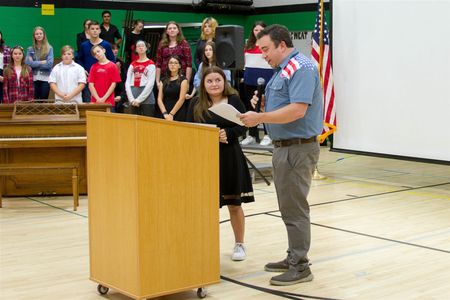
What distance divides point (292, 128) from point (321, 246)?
5.28 feet

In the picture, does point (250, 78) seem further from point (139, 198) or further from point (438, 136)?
point (139, 198)

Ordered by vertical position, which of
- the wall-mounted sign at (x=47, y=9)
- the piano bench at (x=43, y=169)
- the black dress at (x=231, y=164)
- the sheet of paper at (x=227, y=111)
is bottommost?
the piano bench at (x=43, y=169)

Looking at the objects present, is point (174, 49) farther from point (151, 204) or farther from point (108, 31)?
point (151, 204)

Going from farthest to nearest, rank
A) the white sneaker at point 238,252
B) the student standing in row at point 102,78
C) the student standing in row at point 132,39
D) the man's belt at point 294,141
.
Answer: the student standing in row at point 132,39 → the student standing in row at point 102,78 → the white sneaker at point 238,252 → the man's belt at point 294,141

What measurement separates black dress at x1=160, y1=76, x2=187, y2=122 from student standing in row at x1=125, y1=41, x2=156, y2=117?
0.84 ft

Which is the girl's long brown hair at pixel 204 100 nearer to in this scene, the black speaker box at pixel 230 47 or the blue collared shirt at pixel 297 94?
the blue collared shirt at pixel 297 94

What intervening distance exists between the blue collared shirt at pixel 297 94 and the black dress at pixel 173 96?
5.64m

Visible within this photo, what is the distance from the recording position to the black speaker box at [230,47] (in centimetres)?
820

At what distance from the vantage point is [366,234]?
663 centimetres

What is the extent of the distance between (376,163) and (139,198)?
25.3ft

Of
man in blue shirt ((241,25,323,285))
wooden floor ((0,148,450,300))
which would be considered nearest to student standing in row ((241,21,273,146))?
wooden floor ((0,148,450,300))

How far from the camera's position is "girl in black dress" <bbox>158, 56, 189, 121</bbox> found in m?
10.5

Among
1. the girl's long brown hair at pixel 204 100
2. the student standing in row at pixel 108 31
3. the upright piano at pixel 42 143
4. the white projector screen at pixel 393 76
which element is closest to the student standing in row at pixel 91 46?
the student standing in row at pixel 108 31

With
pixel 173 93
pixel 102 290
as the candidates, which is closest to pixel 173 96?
pixel 173 93
